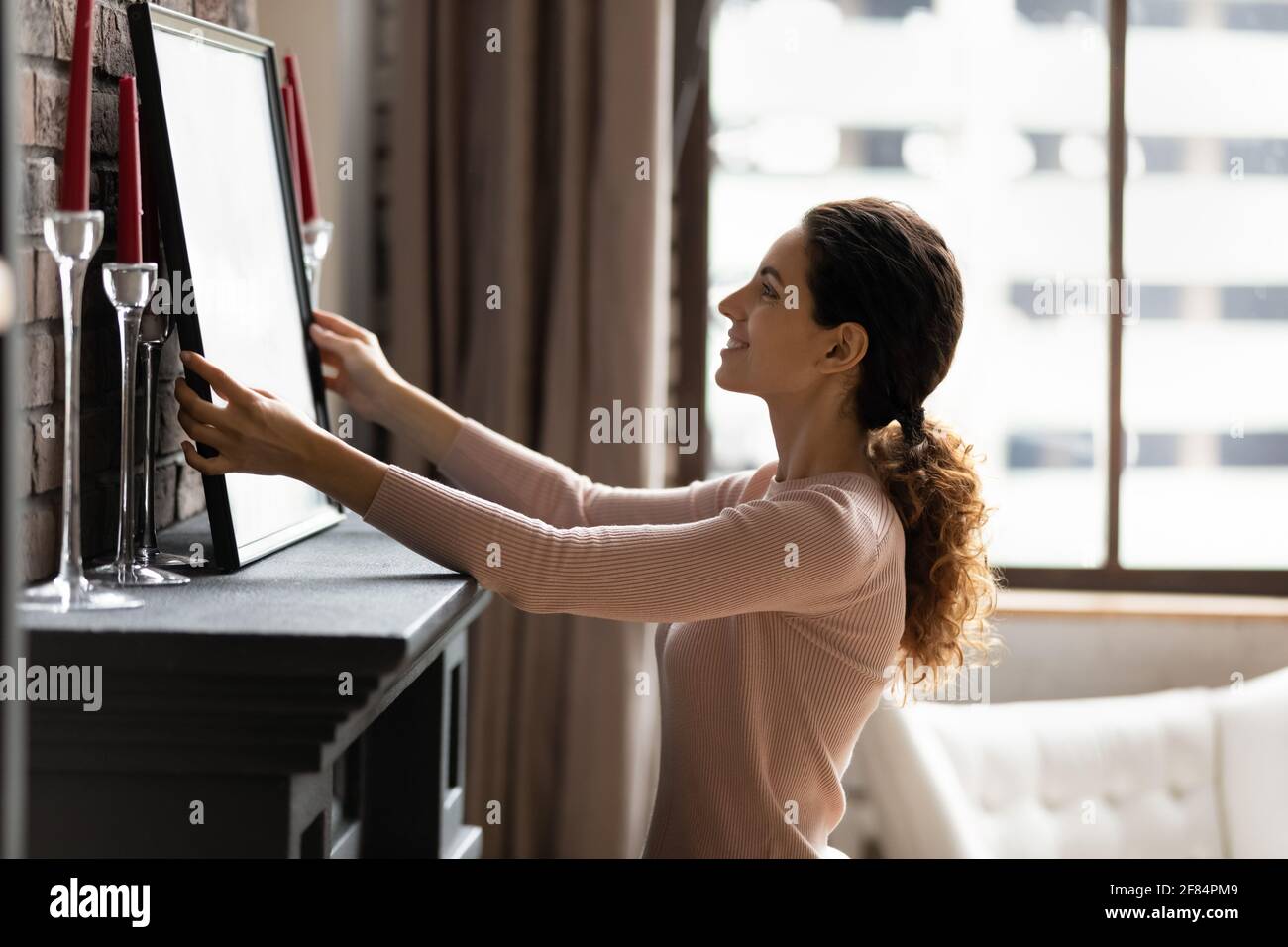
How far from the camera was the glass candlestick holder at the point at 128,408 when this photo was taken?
987 mm

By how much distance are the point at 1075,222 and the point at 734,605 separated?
1.80 m

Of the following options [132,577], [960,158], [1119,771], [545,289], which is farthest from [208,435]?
[960,158]

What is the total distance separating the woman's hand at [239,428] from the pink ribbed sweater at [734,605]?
0.09 m

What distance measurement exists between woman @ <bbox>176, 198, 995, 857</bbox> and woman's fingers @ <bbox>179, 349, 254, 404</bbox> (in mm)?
114

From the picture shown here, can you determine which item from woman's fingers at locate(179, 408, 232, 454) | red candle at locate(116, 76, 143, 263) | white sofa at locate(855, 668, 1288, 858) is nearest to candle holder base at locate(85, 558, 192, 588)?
woman's fingers at locate(179, 408, 232, 454)

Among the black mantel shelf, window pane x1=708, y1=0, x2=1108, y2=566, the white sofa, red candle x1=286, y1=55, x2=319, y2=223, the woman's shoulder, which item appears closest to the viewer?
the black mantel shelf

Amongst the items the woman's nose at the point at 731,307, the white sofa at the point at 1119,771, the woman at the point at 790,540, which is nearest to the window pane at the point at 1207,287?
the white sofa at the point at 1119,771

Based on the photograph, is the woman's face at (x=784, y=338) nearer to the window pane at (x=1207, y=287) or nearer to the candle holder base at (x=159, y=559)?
the candle holder base at (x=159, y=559)

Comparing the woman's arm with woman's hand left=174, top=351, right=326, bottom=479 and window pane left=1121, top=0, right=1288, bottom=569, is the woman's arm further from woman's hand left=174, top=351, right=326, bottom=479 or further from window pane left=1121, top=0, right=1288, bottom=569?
window pane left=1121, top=0, right=1288, bottom=569

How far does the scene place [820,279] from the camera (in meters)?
1.40

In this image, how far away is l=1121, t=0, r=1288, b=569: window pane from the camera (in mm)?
2660

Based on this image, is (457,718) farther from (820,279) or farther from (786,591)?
(820,279)
